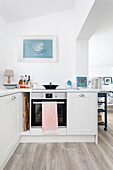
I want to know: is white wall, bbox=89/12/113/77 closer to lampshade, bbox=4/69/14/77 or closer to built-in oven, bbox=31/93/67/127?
built-in oven, bbox=31/93/67/127

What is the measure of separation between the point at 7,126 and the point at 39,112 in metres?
0.69

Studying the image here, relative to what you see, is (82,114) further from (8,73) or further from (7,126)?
(8,73)

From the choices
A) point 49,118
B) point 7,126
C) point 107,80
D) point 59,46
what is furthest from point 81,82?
point 107,80

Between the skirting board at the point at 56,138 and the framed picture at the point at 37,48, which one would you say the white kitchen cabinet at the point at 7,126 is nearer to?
the skirting board at the point at 56,138

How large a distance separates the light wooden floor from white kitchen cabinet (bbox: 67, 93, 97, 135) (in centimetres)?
23

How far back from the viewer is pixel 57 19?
289 centimetres

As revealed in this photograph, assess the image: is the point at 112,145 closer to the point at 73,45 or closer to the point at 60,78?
the point at 60,78

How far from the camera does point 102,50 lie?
495 cm

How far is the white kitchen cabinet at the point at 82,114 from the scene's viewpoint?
216cm

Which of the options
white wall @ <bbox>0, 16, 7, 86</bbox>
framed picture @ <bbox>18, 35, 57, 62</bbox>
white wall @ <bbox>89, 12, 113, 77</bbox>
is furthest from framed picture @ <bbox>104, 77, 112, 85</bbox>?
white wall @ <bbox>0, 16, 7, 86</bbox>

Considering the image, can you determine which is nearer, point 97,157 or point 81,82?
point 97,157

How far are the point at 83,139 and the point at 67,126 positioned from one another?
1.21 ft

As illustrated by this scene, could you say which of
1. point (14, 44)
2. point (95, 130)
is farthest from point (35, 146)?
point (14, 44)

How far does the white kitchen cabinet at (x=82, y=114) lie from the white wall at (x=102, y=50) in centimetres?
184
